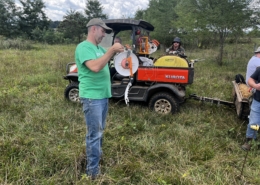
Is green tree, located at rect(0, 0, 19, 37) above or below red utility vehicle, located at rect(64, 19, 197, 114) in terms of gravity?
above

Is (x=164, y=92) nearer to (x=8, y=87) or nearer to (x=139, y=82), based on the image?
(x=139, y=82)

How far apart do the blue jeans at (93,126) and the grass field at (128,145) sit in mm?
165

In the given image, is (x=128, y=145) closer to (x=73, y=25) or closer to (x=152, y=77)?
(x=152, y=77)

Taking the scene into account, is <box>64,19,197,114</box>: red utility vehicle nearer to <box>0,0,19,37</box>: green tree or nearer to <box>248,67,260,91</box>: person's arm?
<box>248,67,260,91</box>: person's arm

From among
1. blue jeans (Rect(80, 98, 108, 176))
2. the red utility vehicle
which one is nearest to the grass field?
blue jeans (Rect(80, 98, 108, 176))

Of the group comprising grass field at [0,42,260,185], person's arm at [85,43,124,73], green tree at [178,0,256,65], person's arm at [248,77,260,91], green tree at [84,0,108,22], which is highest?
green tree at [84,0,108,22]

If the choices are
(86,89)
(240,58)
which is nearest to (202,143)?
(86,89)

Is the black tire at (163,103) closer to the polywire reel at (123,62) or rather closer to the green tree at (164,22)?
the polywire reel at (123,62)

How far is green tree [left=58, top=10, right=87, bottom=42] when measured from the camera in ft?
94.7

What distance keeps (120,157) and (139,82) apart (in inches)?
91.2

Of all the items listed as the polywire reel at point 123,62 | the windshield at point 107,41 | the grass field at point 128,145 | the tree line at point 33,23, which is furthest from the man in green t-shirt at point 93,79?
the tree line at point 33,23

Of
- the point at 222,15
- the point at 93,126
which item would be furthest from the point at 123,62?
the point at 222,15

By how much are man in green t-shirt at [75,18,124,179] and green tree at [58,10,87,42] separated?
28.1m

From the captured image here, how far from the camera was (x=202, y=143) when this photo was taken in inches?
135
